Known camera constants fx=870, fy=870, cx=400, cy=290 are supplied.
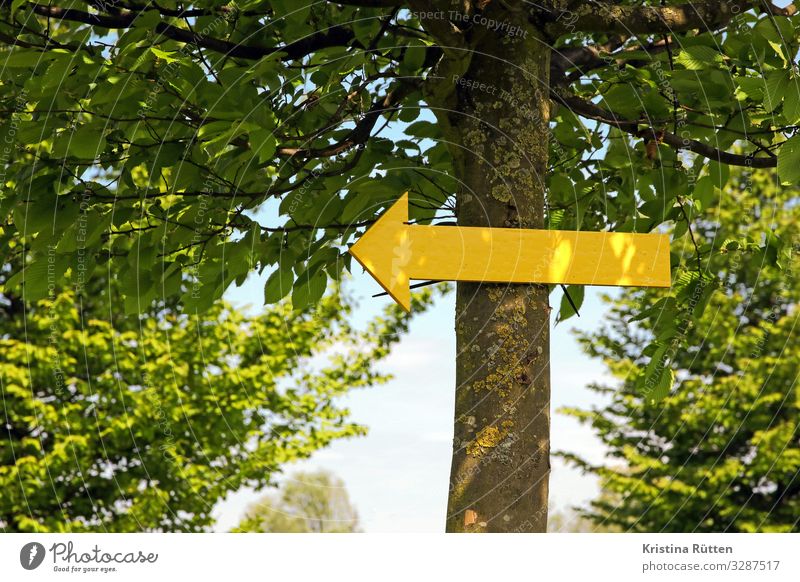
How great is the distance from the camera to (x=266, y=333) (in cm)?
1416

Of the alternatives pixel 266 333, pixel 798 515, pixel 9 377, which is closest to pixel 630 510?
pixel 798 515

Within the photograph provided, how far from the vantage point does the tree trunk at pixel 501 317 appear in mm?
3424

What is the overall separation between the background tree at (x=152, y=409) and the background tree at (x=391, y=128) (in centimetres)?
818

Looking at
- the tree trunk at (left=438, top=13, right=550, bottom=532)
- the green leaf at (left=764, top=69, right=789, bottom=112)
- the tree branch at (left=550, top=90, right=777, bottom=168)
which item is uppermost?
the tree branch at (left=550, top=90, right=777, bottom=168)

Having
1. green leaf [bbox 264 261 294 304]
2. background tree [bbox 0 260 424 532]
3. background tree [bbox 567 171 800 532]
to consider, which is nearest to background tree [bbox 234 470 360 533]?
background tree [bbox 0 260 424 532]

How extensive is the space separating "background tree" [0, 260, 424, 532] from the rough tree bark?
31.0ft

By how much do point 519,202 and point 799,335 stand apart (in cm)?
1850

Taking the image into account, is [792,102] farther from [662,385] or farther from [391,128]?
[391,128]

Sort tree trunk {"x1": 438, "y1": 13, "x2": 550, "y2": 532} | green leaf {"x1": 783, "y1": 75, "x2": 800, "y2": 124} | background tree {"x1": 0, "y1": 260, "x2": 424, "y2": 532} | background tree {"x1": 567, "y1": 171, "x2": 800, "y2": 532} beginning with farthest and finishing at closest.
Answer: background tree {"x1": 567, "y1": 171, "x2": 800, "y2": 532}
background tree {"x1": 0, "y1": 260, "x2": 424, "y2": 532}
green leaf {"x1": 783, "y1": 75, "x2": 800, "y2": 124}
tree trunk {"x1": 438, "y1": 13, "x2": 550, "y2": 532}

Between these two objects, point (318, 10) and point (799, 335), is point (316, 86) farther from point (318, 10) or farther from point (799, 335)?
point (799, 335)

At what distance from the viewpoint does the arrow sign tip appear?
3467 mm
